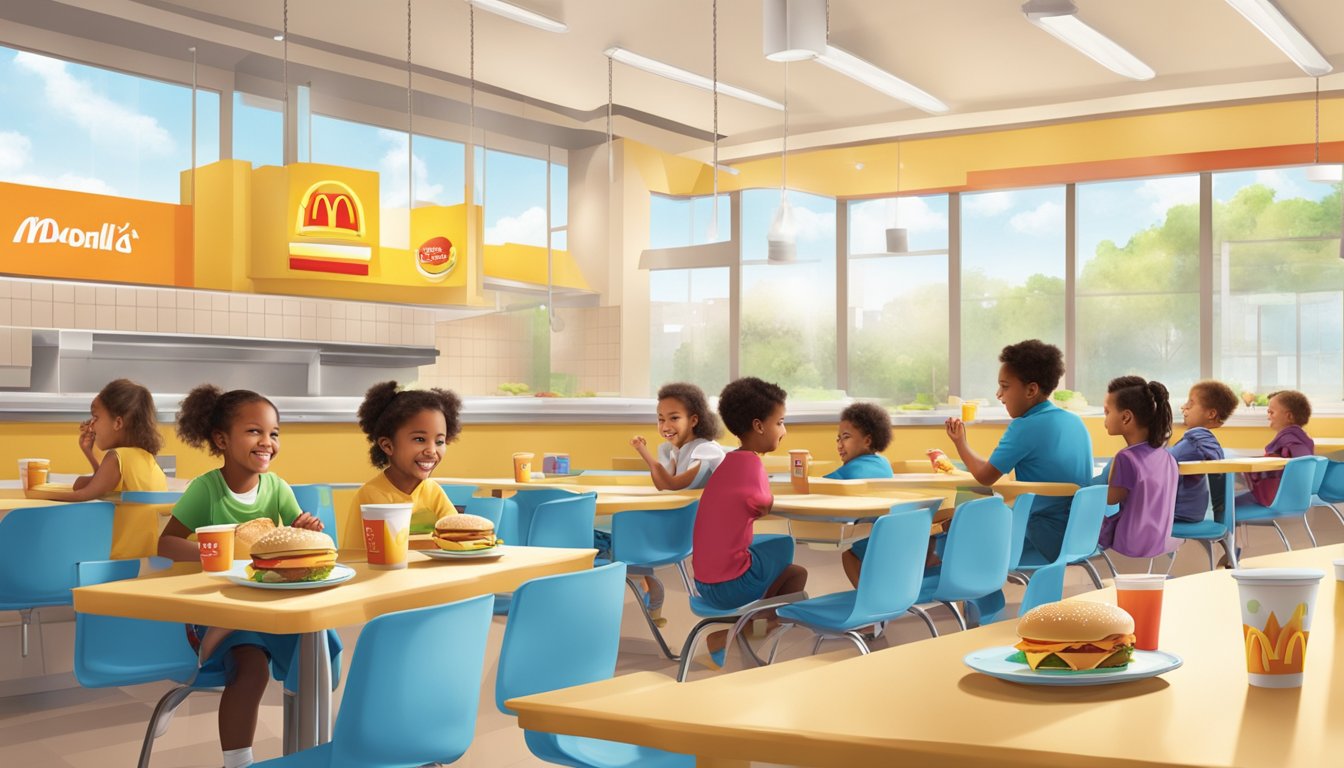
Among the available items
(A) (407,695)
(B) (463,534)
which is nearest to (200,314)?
(B) (463,534)

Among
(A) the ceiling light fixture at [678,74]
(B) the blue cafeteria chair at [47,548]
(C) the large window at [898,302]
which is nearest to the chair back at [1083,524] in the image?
(B) the blue cafeteria chair at [47,548]

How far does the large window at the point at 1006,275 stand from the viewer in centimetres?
974

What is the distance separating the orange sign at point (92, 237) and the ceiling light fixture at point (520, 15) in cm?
218

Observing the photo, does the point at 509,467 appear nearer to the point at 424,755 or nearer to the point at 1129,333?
the point at 424,755

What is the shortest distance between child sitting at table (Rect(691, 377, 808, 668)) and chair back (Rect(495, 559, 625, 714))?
1.12 meters

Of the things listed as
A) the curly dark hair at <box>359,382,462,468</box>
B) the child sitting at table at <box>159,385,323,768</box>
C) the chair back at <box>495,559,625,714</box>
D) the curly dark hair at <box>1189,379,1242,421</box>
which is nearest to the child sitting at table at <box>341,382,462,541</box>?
the curly dark hair at <box>359,382,462,468</box>

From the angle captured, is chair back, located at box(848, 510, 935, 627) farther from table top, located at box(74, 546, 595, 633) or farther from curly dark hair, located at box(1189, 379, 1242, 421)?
curly dark hair, located at box(1189, 379, 1242, 421)

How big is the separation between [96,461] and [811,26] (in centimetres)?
327

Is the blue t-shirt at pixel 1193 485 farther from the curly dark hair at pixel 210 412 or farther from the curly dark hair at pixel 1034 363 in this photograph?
the curly dark hair at pixel 210 412

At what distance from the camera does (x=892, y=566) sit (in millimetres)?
2676

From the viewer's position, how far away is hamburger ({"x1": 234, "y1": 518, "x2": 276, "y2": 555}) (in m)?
2.04

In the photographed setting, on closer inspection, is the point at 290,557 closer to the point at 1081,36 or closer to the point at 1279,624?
the point at 1279,624

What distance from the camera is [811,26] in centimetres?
504

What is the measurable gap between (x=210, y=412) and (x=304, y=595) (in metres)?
0.98
